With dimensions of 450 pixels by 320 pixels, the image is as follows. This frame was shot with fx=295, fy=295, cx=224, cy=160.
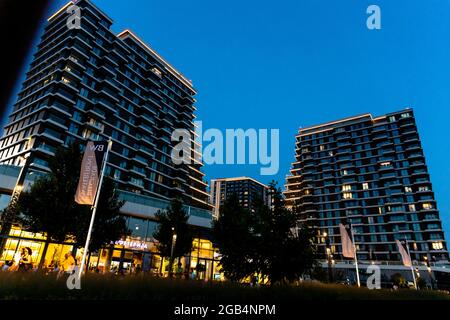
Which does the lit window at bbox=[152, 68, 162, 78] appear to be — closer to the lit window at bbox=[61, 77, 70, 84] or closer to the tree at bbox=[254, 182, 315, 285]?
the lit window at bbox=[61, 77, 70, 84]

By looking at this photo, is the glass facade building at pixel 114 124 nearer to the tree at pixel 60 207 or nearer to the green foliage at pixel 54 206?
the tree at pixel 60 207

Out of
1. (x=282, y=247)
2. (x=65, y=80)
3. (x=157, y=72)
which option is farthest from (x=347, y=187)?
(x=282, y=247)

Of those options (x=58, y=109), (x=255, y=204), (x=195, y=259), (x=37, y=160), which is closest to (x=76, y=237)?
(x=255, y=204)

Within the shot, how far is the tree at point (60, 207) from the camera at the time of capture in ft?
63.6

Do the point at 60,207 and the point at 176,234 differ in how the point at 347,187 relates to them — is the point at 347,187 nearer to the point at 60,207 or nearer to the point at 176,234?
the point at 176,234

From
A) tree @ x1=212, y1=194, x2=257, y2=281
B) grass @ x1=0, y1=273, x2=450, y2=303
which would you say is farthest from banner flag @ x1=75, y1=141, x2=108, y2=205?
tree @ x1=212, y1=194, x2=257, y2=281

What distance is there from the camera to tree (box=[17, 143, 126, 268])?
1939cm

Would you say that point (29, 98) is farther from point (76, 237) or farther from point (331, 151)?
point (331, 151)

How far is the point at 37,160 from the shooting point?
47.9 meters

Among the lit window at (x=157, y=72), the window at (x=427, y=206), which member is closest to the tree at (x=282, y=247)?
the lit window at (x=157, y=72)

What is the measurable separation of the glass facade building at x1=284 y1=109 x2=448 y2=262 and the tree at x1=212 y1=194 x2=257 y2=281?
47481 mm

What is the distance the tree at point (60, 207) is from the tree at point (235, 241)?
9.56m
